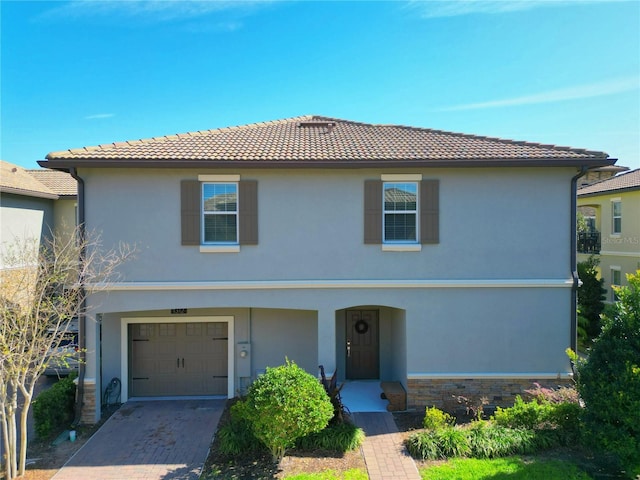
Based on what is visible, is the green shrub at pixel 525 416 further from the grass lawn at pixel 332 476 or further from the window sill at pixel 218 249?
the window sill at pixel 218 249

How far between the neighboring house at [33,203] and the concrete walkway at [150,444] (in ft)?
31.0

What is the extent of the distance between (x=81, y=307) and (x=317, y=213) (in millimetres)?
6474

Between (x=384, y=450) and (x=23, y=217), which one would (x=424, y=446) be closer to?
(x=384, y=450)

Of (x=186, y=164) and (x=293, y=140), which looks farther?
(x=293, y=140)

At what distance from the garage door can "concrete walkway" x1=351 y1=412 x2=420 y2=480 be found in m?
4.38

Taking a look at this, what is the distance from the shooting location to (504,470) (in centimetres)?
729

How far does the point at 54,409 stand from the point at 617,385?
12.1 metres

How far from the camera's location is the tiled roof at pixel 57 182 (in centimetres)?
1960

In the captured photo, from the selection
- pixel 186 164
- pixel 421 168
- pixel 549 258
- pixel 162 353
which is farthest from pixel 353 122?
pixel 162 353

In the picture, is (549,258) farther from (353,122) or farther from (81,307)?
(81,307)

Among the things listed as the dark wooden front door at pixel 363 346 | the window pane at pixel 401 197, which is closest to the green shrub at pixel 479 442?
the dark wooden front door at pixel 363 346

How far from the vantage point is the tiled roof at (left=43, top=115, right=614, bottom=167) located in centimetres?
966

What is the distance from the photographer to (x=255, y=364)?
453 inches

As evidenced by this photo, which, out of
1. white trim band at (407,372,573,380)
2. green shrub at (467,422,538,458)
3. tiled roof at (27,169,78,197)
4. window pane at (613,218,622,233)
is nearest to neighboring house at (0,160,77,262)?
tiled roof at (27,169,78,197)
